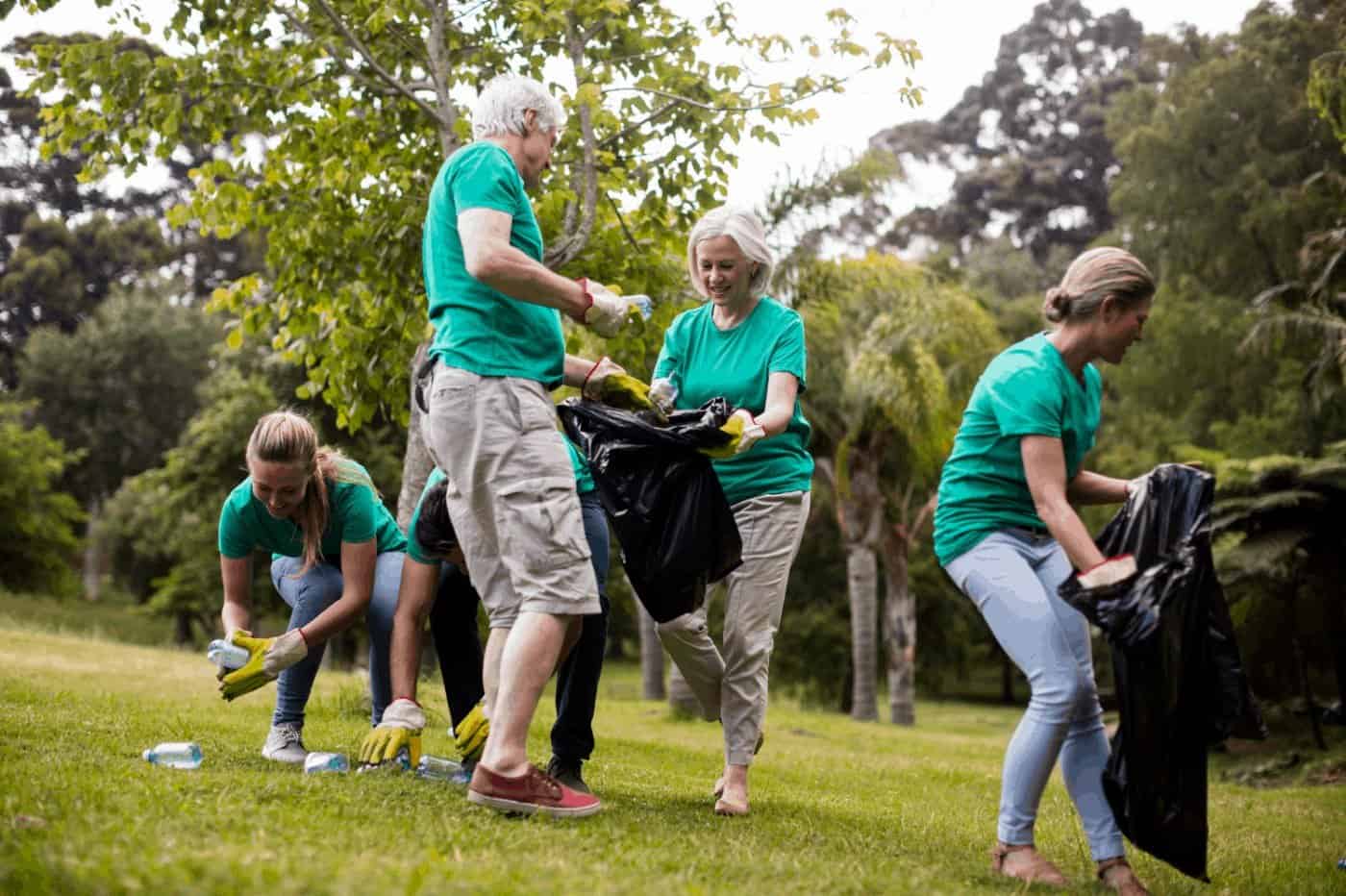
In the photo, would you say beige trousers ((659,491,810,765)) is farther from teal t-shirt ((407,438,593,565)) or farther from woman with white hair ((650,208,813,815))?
teal t-shirt ((407,438,593,565))

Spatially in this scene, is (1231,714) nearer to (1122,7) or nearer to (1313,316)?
(1313,316)

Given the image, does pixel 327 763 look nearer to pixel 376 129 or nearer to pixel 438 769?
pixel 438 769

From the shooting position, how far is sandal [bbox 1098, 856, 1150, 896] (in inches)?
154

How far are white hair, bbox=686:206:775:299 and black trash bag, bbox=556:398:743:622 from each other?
0.74 m

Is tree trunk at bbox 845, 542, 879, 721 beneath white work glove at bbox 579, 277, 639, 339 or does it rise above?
beneath

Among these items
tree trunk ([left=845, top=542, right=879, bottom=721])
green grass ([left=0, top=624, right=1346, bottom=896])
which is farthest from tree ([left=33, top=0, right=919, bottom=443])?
tree trunk ([left=845, top=542, right=879, bottom=721])

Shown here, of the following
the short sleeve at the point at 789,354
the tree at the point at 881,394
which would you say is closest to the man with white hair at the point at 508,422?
the short sleeve at the point at 789,354

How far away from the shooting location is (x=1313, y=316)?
55.7 feet

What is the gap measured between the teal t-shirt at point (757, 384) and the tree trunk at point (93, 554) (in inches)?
1519

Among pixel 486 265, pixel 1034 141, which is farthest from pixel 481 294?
pixel 1034 141

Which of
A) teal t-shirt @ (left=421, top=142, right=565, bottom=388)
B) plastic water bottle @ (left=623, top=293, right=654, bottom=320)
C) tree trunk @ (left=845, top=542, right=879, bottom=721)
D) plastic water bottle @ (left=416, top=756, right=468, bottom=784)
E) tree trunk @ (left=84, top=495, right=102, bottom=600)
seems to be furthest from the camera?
tree trunk @ (left=84, top=495, right=102, bottom=600)

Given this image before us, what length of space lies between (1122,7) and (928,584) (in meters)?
31.0

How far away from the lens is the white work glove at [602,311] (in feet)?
13.8

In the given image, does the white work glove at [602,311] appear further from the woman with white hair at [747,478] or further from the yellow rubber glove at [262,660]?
the yellow rubber glove at [262,660]
